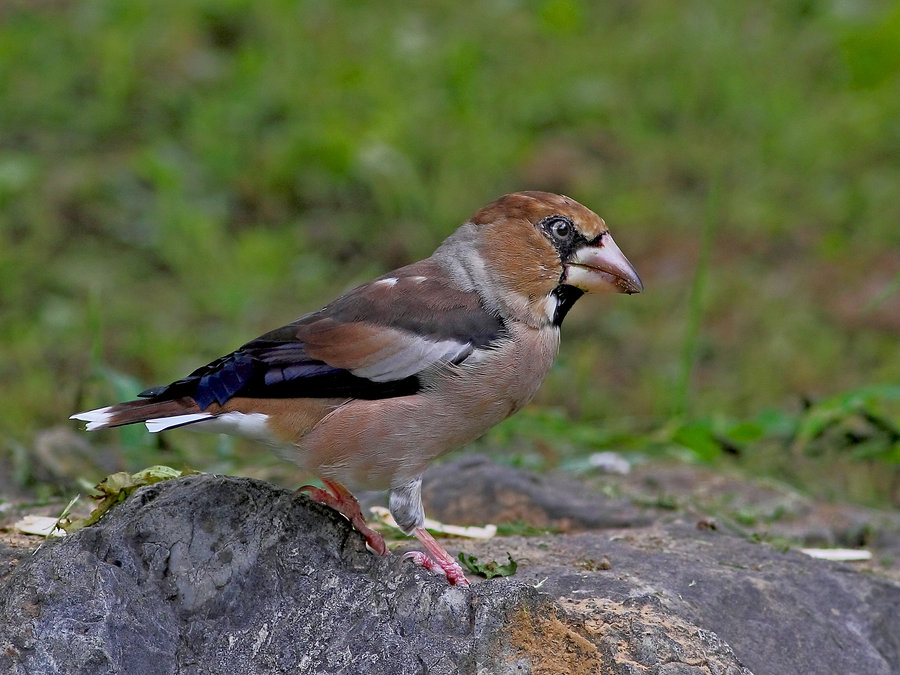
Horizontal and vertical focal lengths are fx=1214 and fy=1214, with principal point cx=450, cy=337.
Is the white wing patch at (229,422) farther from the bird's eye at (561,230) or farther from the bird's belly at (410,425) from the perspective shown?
the bird's eye at (561,230)

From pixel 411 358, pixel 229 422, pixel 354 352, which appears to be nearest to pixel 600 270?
pixel 411 358

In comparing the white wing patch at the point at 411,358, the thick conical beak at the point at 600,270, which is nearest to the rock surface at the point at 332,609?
the white wing patch at the point at 411,358

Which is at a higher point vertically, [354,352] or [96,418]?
[354,352]

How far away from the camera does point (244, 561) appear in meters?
3.07

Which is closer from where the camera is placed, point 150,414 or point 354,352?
point 150,414

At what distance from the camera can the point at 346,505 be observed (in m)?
3.46

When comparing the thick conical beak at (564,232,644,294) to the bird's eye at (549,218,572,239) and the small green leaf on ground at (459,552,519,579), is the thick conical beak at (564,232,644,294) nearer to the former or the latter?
the bird's eye at (549,218,572,239)

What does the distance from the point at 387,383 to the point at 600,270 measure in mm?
801

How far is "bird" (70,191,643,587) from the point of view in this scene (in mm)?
3391

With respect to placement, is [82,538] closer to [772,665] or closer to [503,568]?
[503,568]

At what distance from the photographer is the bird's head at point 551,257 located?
3738mm

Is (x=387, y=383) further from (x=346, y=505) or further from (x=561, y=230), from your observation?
(x=561, y=230)

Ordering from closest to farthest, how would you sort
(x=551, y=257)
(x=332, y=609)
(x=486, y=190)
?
1. (x=332, y=609)
2. (x=551, y=257)
3. (x=486, y=190)

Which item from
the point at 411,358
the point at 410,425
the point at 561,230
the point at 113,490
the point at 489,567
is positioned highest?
the point at 561,230
